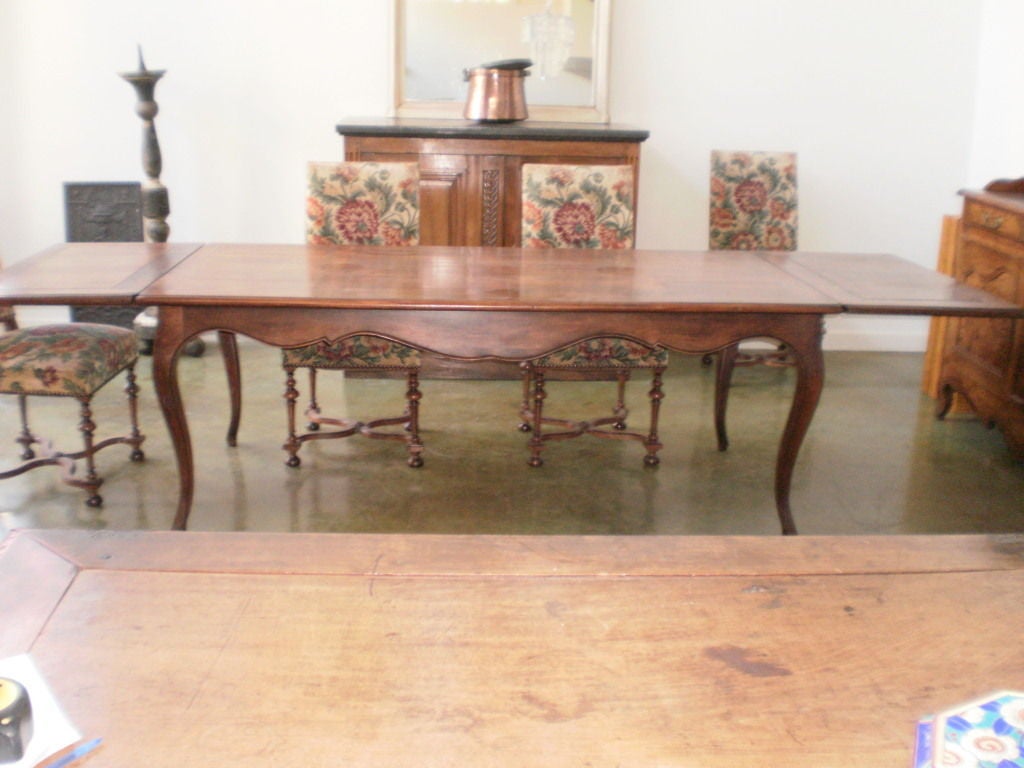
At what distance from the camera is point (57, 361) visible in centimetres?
290

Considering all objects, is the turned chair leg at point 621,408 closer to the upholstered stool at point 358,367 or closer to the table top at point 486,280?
the table top at point 486,280

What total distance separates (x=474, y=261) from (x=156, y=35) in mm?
2372

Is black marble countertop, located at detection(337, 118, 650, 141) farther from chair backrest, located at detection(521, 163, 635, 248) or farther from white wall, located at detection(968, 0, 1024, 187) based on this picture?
white wall, located at detection(968, 0, 1024, 187)

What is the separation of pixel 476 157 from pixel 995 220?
1.95 m

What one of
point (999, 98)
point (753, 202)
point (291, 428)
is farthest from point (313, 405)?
point (999, 98)

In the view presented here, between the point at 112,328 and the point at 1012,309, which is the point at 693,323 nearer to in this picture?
the point at 1012,309

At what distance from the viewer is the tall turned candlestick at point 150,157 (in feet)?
13.6

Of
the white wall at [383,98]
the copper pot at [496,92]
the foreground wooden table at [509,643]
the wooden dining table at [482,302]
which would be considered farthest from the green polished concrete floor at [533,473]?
the foreground wooden table at [509,643]

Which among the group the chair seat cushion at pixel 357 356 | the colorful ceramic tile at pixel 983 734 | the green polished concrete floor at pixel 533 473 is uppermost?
the colorful ceramic tile at pixel 983 734

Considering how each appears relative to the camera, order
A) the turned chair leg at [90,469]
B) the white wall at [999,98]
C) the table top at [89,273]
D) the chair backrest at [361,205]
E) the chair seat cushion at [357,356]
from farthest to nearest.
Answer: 1. the white wall at [999,98]
2. the chair backrest at [361,205]
3. the chair seat cushion at [357,356]
4. the turned chair leg at [90,469]
5. the table top at [89,273]

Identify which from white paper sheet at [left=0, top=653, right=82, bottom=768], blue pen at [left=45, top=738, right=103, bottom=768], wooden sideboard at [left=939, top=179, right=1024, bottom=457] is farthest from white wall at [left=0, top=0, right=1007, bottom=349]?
blue pen at [left=45, top=738, right=103, bottom=768]

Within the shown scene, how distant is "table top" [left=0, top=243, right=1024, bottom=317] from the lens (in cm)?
251

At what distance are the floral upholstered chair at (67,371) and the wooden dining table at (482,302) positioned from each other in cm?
25

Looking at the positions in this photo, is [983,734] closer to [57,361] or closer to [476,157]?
[57,361]
